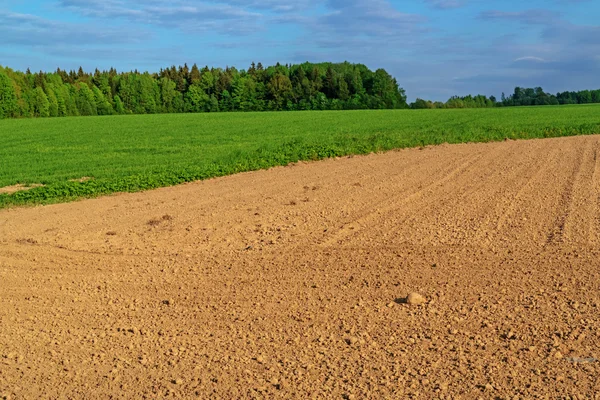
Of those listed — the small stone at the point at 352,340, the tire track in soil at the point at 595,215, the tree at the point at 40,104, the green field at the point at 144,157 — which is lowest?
the small stone at the point at 352,340

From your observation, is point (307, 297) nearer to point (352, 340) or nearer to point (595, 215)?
point (352, 340)

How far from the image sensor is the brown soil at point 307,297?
4508mm

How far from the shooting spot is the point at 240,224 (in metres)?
9.76

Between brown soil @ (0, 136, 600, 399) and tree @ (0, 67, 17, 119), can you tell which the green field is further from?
tree @ (0, 67, 17, 119)

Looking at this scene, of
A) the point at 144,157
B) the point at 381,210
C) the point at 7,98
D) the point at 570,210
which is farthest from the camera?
the point at 7,98

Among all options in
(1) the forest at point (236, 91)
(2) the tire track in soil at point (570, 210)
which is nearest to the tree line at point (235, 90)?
(1) the forest at point (236, 91)

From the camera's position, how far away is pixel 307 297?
6262 millimetres

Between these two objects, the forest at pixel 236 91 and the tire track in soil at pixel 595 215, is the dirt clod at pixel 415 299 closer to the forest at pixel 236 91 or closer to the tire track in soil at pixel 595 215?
the tire track in soil at pixel 595 215

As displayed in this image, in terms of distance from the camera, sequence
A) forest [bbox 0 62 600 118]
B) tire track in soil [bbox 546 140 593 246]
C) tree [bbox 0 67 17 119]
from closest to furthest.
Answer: tire track in soil [bbox 546 140 593 246] < tree [bbox 0 67 17 119] < forest [bbox 0 62 600 118]

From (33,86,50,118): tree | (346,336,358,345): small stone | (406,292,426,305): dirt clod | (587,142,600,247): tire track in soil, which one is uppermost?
(33,86,50,118): tree

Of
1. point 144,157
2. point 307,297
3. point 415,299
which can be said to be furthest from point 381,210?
point 144,157

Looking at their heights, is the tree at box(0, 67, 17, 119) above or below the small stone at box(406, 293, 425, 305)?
above

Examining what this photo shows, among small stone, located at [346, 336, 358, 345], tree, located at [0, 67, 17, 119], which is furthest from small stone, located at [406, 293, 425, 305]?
tree, located at [0, 67, 17, 119]

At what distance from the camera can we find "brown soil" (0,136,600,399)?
14.8 feet
